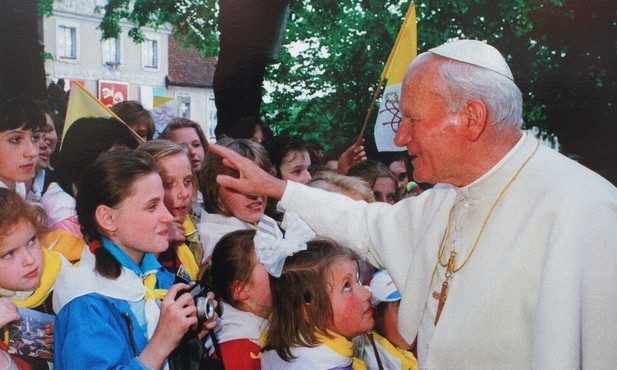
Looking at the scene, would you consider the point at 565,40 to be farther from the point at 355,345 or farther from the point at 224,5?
the point at 355,345

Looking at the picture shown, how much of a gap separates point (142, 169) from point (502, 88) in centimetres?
139

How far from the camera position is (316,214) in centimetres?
276

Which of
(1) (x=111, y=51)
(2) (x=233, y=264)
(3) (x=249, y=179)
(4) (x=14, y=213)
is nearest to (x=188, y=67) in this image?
(1) (x=111, y=51)

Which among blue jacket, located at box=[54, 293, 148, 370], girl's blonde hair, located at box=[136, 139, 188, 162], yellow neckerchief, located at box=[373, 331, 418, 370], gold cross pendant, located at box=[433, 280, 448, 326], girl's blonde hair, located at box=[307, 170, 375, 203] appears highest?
girl's blonde hair, located at box=[136, 139, 188, 162]

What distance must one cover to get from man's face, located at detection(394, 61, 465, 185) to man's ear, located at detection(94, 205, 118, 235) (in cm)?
111

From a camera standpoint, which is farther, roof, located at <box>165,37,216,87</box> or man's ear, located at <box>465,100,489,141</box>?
roof, located at <box>165,37,216,87</box>

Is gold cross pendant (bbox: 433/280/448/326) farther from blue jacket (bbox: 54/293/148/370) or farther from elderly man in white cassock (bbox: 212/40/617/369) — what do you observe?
blue jacket (bbox: 54/293/148/370)

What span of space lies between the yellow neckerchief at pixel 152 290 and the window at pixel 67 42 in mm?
4500

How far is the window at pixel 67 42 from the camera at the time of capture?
6.62 meters

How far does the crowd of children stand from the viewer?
238 centimetres

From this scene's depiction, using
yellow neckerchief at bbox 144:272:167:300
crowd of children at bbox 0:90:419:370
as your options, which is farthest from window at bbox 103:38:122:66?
yellow neckerchief at bbox 144:272:167:300

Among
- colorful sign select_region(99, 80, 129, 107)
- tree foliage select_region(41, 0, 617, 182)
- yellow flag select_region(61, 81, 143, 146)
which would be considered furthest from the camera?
tree foliage select_region(41, 0, 617, 182)

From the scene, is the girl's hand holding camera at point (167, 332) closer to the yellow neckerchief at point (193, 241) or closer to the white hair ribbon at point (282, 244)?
the white hair ribbon at point (282, 244)

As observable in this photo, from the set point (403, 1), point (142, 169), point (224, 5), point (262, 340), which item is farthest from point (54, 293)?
→ point (403, 1)
